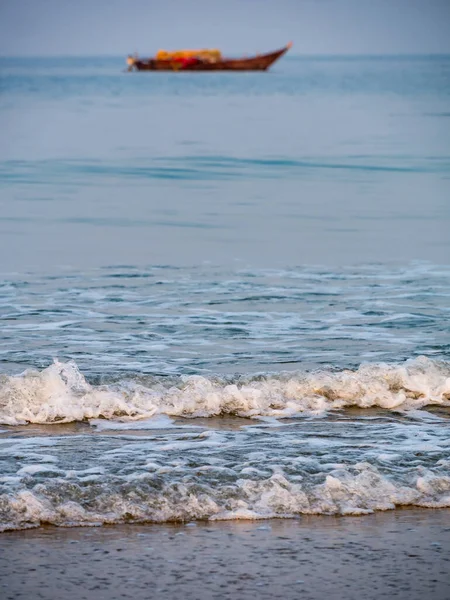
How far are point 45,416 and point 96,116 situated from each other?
4545 cm

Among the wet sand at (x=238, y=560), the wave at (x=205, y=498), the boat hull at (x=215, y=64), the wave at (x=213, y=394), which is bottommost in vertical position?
the wet sand at (x=238, y=560)

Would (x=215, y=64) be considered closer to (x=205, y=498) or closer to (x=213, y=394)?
(x=213, y=394)

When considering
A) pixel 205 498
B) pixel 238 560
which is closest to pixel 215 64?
pixel 205 498

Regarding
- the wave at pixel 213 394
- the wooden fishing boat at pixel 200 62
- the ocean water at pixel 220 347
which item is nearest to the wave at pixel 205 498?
the ocean water at pixel 220 347

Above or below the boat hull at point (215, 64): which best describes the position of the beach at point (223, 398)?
below

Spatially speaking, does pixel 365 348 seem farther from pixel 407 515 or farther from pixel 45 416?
pixel 407 515

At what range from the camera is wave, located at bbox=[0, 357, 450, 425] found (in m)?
6.48

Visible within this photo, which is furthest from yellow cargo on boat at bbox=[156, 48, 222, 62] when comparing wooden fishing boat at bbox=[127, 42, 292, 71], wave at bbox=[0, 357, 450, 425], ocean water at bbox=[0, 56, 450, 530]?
wave at bbox=[0, 357, 450, 425]

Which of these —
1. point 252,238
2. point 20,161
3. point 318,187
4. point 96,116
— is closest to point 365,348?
point 252,238

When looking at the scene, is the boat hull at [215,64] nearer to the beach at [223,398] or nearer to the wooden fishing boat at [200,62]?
the wooden fishing boat at [200,62]

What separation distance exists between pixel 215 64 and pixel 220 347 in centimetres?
12929

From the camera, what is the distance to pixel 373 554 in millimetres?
4285

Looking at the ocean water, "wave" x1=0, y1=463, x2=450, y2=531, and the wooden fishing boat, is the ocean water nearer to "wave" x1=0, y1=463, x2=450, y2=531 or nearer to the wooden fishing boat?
"wave" x1=0, y1=463, x2=450, y2=531

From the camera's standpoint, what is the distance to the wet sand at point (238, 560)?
397 centimetres
